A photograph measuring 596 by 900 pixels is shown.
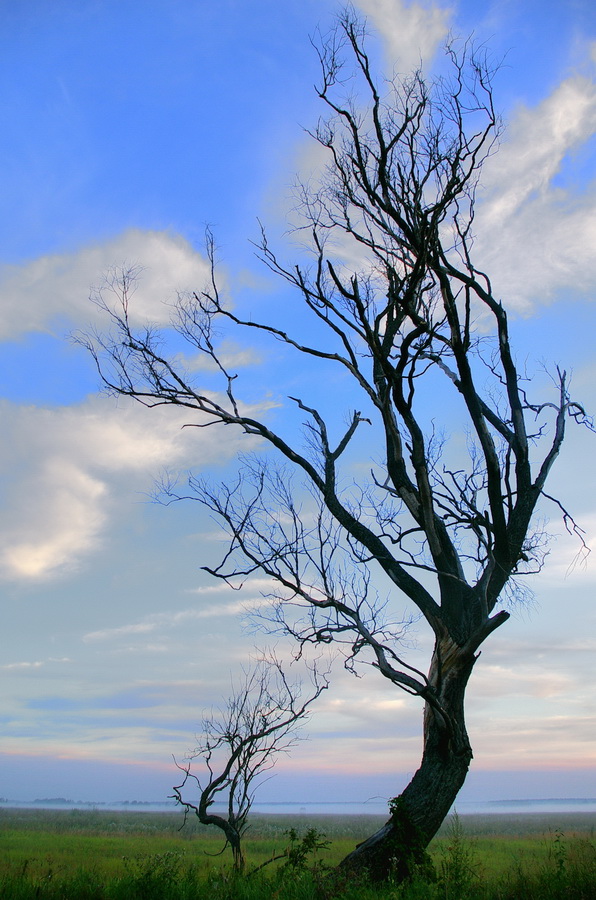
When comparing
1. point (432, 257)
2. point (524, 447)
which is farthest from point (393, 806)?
point (432, 257)

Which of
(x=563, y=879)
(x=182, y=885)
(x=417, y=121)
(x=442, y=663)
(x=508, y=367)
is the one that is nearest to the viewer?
(x=563, y=879)

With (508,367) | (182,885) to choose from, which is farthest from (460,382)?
(182,885)

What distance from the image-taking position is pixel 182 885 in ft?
24.7

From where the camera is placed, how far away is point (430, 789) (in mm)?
7605

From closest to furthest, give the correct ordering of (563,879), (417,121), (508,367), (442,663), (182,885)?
(563,879)
(182,885)
(442,663)
(417,121)
(508,367)

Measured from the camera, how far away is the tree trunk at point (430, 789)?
7.26 metres

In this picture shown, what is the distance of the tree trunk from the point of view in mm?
7258

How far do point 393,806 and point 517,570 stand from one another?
3710 mm

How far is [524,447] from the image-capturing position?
9.34 metres

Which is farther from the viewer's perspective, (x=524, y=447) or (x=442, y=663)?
(x=524, y=447)

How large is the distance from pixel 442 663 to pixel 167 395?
5.62 metres

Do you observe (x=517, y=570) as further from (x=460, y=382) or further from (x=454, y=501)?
(x=460, y=382)

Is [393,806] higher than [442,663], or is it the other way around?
Result: [442,663]

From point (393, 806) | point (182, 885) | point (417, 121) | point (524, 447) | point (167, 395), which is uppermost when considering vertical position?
point (417, 121)
